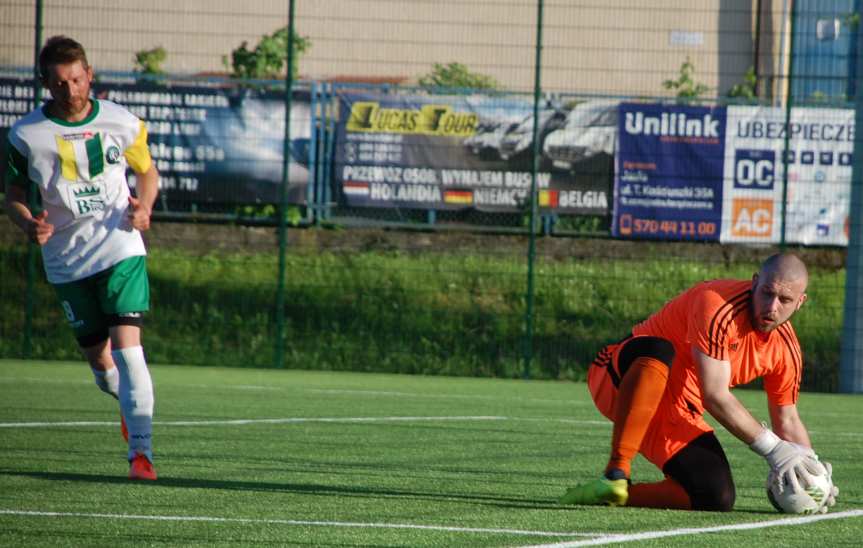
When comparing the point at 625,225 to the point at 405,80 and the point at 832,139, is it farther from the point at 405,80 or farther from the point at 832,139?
the point at 405,80

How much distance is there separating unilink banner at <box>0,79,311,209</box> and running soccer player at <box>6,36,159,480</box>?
356 inches

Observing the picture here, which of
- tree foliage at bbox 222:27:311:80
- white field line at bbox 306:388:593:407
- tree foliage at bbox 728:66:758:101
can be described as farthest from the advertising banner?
tree foliage at bbox 222:27:311:80

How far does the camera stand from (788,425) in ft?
21.3

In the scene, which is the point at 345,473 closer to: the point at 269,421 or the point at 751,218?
the point at 269,421

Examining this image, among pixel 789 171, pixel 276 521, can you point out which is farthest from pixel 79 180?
pixel 789 171

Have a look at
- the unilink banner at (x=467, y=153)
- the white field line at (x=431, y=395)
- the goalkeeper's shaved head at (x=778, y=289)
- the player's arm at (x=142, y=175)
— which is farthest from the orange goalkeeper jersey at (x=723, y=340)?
the unilink banner at (x=467, y=153)

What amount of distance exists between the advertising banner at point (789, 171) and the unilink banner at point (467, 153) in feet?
4.36

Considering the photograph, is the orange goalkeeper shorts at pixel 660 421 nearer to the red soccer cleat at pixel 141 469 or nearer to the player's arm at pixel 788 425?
the player's arm at pixel 788 425

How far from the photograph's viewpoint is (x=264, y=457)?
787 centimetres

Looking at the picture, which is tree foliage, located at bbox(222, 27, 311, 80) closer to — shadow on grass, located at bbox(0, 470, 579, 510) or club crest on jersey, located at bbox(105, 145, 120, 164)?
club crest on jersey, located at bbox(105, 145, 120, 164)

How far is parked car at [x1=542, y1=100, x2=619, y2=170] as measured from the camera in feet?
53.2

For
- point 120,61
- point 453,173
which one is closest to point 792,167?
point 453,173

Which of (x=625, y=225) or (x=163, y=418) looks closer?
(x=163, y=418)

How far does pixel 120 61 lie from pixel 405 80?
3.58m
